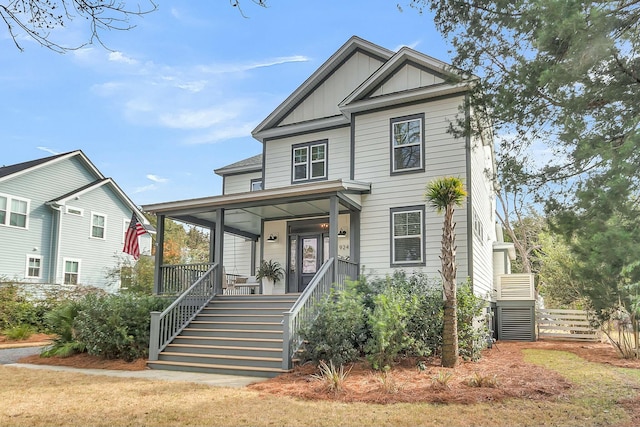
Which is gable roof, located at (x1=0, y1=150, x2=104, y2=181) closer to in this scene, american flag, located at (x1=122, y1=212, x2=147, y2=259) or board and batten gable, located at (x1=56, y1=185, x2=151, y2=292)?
board and batten gable, located at (x1=56, y1=185, x2=151, y2=292)

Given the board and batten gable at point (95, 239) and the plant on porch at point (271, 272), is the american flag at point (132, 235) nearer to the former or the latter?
the board and batten gable at point (95, 239)

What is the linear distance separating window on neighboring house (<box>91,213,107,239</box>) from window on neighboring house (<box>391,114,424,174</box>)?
60.6 ft

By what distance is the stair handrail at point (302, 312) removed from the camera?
9.37 m

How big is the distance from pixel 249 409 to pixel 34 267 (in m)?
20.3

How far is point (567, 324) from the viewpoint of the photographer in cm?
1655

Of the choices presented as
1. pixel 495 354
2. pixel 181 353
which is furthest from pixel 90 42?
pixel 495 354

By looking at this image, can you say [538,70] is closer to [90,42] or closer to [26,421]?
[90,42]

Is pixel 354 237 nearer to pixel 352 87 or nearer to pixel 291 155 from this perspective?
pixel 291 155

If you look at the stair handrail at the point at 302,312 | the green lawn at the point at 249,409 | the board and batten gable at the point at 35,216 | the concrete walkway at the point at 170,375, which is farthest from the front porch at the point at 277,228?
the board and batten gable at the point at 35,216

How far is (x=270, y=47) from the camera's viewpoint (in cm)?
1192

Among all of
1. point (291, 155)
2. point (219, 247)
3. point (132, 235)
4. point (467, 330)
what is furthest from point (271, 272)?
point (132, 235)

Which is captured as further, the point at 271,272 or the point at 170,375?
the point at 271,272

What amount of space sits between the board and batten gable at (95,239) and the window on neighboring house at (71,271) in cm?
16

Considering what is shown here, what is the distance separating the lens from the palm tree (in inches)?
368
